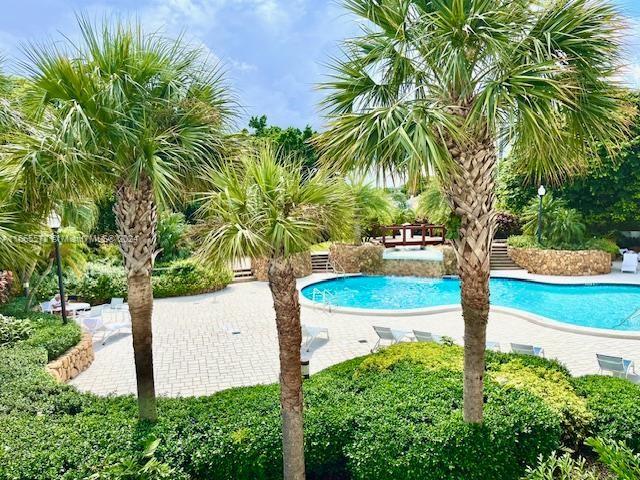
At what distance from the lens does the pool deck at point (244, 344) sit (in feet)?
31.8

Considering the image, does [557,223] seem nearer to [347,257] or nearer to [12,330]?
[347,257]

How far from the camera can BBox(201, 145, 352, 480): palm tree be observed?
170 inches

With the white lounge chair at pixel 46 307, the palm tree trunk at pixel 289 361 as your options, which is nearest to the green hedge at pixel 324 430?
the palm tree trunk at pixel 289 361

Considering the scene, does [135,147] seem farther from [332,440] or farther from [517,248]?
[517,248]

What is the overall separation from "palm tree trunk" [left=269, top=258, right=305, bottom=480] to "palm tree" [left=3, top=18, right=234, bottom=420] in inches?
70.3

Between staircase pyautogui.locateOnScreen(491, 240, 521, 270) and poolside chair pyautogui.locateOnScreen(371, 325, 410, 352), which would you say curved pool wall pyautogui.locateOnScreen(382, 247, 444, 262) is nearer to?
staircase pyautogui.locateOnScreen(491, 240, 521, 270)

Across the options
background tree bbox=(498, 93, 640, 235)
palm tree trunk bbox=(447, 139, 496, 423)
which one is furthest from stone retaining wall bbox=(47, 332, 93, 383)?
background tree bbox=(498, 93, 640, 235)

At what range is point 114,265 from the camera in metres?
20.3

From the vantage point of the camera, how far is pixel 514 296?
1895 centimetres

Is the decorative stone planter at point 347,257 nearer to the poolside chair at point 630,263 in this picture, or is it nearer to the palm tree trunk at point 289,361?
the poolside chair at point 630,263

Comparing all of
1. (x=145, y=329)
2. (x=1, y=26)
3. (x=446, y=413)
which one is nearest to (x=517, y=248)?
(x=446, y=413)

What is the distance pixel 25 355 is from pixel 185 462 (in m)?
5.22

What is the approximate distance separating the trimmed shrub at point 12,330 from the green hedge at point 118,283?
241 inches

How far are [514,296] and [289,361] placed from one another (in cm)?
1674
